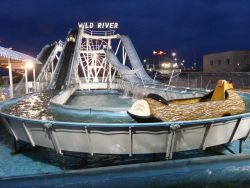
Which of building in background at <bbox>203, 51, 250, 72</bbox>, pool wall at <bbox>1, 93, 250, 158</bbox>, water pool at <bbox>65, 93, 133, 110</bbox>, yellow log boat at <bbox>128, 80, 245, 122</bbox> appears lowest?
water pool at <bbox>65, 93, 133, 110</bbox>

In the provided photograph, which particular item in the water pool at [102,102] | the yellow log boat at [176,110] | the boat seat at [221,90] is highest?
the boat seat at [221,90]

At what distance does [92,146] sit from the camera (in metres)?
5.50

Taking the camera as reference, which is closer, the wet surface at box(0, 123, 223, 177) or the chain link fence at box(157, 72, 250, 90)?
the wet surface at box(0, 123, 223, 177)

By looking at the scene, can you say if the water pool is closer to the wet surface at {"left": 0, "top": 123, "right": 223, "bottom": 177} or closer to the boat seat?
the boat seat

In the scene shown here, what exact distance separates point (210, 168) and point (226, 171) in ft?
0.48

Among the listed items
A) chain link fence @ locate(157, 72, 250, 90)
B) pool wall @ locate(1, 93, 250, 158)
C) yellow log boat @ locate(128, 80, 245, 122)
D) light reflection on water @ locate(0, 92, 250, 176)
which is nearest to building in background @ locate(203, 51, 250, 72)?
chain link fence @ locate(157, 72, 250, 90)

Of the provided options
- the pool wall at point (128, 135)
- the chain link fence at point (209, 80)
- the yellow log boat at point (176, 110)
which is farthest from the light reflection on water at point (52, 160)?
the chain link fence at point (209, 80)

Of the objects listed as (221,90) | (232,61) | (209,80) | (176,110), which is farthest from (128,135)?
(232,61)

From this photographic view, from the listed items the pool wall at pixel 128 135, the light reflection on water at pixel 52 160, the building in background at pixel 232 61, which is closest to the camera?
the pool wall at pixel 128 135

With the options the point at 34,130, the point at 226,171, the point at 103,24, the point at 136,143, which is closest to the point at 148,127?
the point at 136,143

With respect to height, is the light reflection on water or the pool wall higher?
the pool wall

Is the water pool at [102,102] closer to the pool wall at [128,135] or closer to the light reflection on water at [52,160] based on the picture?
the light reflection on water at [52,160]

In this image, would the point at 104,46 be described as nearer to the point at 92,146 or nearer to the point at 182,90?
the point at 182,90

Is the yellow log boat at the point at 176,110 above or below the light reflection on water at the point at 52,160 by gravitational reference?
above
